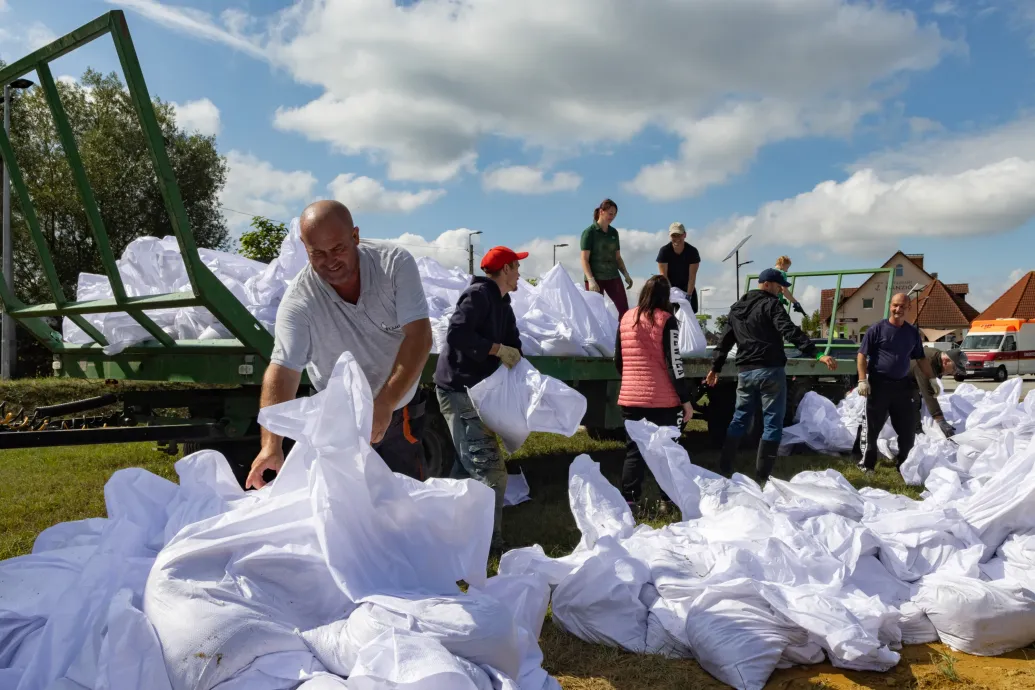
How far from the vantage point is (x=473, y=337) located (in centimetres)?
399

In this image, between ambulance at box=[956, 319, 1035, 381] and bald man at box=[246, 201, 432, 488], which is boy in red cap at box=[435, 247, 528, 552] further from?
ambulance at box=[956, 319, 1035, 381]

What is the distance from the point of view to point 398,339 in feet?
9.43

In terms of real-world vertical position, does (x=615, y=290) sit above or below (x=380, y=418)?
above

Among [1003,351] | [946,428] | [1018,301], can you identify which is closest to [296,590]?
[946,428]

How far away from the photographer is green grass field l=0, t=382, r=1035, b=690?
262 cm

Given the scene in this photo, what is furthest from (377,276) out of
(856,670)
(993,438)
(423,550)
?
(993,438)

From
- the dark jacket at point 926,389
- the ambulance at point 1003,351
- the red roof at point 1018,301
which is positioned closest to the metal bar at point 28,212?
the dark jacket at point 926,389

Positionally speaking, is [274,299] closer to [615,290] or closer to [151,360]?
[151,360]

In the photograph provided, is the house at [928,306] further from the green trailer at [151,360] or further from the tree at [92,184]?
the green trailer at [151,360]

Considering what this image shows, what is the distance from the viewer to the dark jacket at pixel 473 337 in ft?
13.1

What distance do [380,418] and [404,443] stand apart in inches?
30.1

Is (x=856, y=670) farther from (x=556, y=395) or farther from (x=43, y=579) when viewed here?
(x=43, y=579)

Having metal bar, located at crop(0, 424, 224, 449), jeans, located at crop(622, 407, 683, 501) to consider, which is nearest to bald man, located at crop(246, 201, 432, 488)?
metal bar, located at crop(0, 424, 224, 449)

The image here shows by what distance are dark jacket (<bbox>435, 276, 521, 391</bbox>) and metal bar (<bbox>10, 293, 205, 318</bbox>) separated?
1.25 metres
